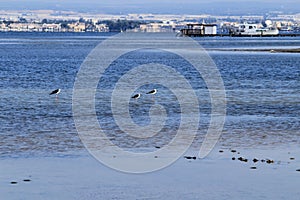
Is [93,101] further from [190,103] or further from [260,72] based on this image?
[260,72]

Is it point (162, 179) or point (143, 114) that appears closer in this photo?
point (162, 179)

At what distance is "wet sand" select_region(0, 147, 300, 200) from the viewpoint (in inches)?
587

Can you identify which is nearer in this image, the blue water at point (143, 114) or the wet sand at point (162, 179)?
the wet sand at point (162, 179)

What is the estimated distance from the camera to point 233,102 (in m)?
33.0

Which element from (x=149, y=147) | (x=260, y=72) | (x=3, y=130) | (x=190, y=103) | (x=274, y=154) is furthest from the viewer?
(x=260, y=72)

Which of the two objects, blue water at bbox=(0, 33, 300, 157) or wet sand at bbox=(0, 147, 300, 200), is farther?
blue water at bbox=(0, 33, 300, 157)

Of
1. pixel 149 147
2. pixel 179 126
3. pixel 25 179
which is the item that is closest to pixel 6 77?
pixel 179 126

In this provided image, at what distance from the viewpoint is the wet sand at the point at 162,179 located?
49.0ft

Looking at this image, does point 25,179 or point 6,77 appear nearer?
point 25,179

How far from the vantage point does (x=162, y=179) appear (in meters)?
16.4

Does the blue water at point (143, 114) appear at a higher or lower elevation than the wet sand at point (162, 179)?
lower

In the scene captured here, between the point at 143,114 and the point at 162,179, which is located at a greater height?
the point at 162,179

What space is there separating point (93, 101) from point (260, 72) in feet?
79.9

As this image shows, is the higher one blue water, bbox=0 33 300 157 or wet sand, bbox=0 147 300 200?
wet sand, bbox=0 147 300 200
